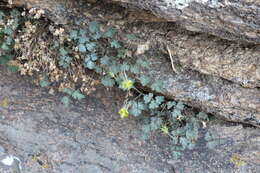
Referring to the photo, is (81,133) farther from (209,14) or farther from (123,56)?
(209,14)

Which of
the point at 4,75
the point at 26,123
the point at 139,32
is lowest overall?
the point at 26,123

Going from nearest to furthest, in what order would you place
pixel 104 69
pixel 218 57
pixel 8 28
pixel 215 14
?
pixel 215 14 → pixel 218 57 → pixel 8 28 → pixel 104 69

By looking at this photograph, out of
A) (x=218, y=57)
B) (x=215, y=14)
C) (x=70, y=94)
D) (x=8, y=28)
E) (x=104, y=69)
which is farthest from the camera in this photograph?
(x=70, y=94)

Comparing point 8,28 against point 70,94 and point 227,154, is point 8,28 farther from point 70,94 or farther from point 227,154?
point 227,154

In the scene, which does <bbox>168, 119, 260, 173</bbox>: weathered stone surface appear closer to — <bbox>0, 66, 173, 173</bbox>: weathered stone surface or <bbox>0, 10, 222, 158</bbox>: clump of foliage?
<bbox>0, 10, 222, 158</bbox>: clump of foliage

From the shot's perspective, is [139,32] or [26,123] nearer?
[139,32]

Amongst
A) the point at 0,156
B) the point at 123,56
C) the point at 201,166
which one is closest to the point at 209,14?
the point at 123,56

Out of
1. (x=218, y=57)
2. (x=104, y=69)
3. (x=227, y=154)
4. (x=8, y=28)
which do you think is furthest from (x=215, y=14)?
(x=8, y=28)
